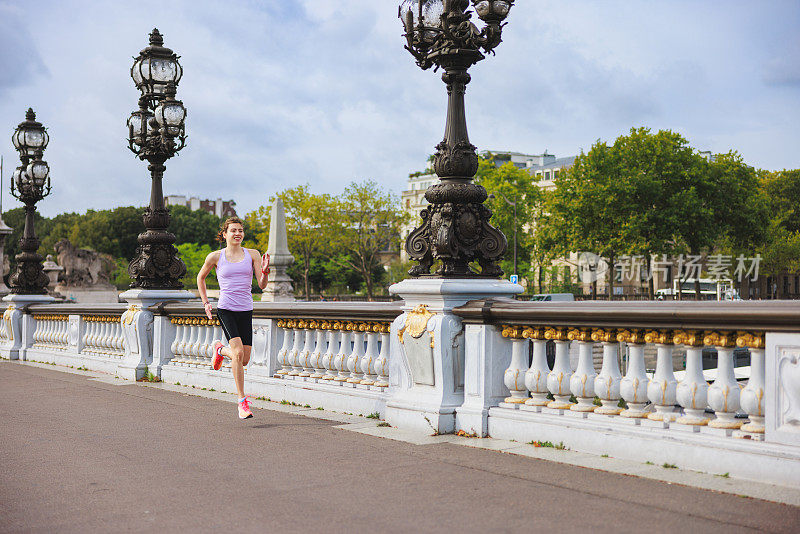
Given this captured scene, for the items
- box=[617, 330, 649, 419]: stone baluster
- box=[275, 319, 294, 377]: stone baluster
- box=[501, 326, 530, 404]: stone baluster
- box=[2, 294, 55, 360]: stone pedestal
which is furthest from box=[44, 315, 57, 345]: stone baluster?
box=[617, 330, 649, 419]: stone baluster

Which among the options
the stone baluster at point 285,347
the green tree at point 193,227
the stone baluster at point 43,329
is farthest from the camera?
the green tree at point 193,227

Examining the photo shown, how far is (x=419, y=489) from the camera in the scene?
17.7 ft

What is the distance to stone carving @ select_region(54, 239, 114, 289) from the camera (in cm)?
4003

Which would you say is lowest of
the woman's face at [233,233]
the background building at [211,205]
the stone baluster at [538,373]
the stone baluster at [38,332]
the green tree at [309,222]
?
the stone baluster at [38,332]

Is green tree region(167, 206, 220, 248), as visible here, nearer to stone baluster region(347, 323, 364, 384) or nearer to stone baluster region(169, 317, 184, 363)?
stone baluster region(169, 317, 184, 363)

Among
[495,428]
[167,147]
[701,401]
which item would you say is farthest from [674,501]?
[167,147]

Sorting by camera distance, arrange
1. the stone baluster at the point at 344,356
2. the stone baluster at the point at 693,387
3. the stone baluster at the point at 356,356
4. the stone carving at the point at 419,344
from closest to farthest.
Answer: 1. the stone baluster at the point at 693,387
2. the stone carving at the point at 419,344
3. the stone baluster at the point at 356,356
4. the stone baluster at the point at 344,356

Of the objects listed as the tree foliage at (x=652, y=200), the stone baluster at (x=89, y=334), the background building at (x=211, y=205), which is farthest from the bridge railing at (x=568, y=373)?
the background building at (x=211, y=205)

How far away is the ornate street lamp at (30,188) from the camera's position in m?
19.8

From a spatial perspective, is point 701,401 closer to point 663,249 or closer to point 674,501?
point 674,501

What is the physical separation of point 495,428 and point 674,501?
2397mm

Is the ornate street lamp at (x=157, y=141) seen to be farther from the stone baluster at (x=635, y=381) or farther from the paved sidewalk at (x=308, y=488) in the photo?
the stone baluster at (x=635, y=381)

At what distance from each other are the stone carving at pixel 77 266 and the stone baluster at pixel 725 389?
38071 mm

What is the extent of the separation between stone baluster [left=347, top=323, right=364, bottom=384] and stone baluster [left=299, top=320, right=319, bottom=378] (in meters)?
0.82
